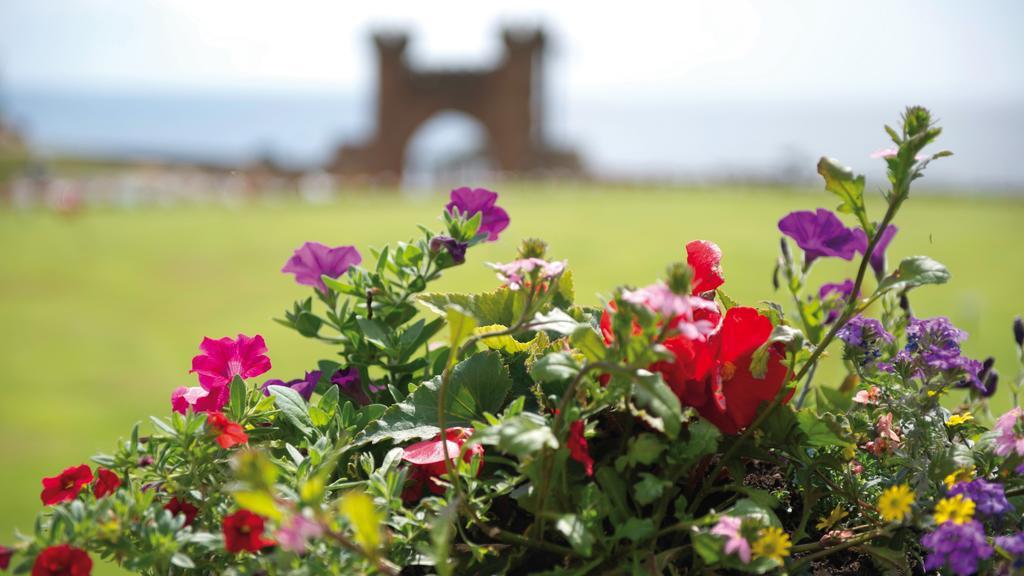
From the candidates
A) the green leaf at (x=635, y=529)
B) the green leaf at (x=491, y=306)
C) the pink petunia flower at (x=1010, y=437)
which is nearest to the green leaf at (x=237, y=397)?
the green leaf at (x=491, y=306)

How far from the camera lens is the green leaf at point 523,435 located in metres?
0.75

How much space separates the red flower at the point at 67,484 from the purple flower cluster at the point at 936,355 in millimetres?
894

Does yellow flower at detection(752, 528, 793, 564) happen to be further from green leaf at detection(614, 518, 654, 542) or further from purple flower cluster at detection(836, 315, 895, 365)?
purple flower cluster at detection(836, 315, 895, 365)

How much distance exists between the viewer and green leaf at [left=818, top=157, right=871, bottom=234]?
0.90m

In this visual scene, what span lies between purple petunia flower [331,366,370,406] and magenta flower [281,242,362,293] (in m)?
0.11

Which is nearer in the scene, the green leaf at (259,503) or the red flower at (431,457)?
the green leaf at (259,503)

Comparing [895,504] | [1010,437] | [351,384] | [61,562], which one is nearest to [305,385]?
[351,384]

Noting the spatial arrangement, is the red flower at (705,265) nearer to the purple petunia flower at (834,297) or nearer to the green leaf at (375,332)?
the purple petunia flower at (834,297)

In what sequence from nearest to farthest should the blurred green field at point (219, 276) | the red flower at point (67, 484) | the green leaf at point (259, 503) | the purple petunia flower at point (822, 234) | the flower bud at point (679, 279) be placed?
the green leaf at point (259, 503), the flower bud at point (679, 279), the red flower at point (67, 484), the purple petunia flower at point (822, 234), the blurred green field at point (219, 276)

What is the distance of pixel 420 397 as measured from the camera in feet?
3.26

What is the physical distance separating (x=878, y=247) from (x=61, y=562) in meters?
0.97

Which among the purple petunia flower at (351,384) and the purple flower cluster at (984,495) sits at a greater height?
the purple flower cluster at (984,495)

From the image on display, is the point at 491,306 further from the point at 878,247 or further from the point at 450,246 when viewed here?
the point at 878,247

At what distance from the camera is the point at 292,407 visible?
3.32 feet
